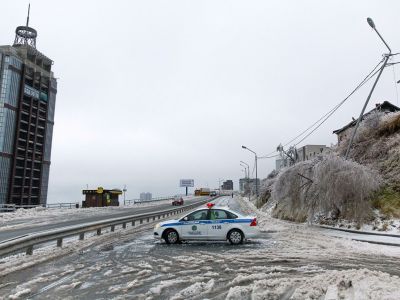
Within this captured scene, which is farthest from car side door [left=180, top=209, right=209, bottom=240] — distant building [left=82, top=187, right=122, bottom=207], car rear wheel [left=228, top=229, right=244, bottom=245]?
distant building [left=82, top=187, right=122, bottom=207]

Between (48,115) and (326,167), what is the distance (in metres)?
101

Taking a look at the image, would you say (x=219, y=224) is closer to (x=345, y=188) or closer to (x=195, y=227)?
(x=195, y=227)

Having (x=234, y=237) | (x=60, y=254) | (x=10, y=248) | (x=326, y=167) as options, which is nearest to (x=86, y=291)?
(x=10, y=248)

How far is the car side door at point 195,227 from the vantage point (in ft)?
50.7

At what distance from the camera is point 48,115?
107875 millimetres

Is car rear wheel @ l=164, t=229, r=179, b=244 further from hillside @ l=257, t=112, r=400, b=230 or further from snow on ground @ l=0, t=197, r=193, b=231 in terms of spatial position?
snow on ground @ l=0, t=197, r=193, b=231

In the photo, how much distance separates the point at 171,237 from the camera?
15.6 metres

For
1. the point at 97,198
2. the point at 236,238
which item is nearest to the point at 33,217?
the point at 236,238

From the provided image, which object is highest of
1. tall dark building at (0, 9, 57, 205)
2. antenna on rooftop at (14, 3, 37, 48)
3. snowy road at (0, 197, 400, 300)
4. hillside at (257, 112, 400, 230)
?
antenna on rooftop at (14, 3, 37, 48)

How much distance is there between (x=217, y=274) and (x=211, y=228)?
634cm

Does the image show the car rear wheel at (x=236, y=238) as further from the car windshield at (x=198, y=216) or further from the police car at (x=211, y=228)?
the car windshield at (x=198, y=216)

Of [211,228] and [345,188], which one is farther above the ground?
[345,188]

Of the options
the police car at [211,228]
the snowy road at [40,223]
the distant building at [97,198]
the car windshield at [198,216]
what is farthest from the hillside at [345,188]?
the distant building at [97,198]

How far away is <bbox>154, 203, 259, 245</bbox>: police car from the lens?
1519 cm
